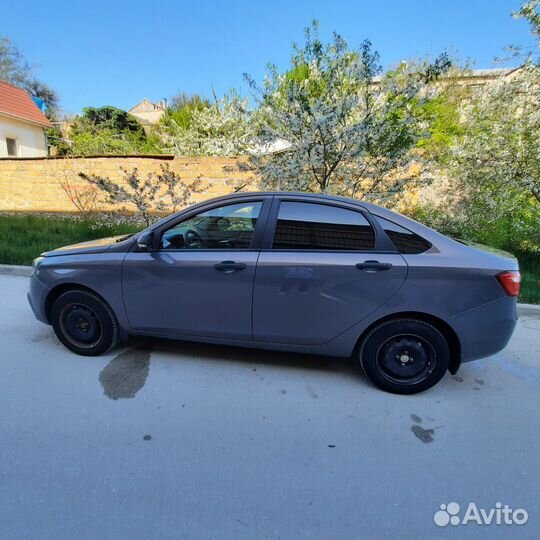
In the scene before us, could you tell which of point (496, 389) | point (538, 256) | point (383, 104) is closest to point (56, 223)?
point (383, 104)

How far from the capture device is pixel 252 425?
7.26 ft

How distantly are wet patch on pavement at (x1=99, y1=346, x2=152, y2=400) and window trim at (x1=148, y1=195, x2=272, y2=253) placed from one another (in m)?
1.03

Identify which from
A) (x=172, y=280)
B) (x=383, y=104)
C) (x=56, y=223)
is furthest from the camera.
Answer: (x=56, y=223)

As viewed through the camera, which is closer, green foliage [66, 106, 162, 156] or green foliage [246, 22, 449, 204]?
green foliage [246, 22, 449, 204]

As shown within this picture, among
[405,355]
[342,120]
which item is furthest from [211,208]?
[342,120]

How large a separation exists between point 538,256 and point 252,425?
627 centimetres

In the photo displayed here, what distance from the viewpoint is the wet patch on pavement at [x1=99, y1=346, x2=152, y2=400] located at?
252 cm

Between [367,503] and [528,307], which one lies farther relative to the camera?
[528,307]

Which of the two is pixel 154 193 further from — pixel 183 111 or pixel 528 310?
pixel 183 111

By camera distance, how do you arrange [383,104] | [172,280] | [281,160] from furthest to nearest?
[281,160] → [383,104] → [172,280]

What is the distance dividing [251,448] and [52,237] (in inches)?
272

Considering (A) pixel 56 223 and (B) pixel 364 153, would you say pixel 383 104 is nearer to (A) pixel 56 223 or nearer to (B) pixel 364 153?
(B) pixel 364 153

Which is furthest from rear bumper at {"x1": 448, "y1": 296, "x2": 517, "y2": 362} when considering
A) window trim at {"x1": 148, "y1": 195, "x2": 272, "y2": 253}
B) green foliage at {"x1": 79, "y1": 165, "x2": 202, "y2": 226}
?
green foliage at {"x1": 79, "y1": 165, "x2": 202, "y2": 226}

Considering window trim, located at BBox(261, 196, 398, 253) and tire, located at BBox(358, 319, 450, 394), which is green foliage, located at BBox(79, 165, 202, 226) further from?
tire, located at BBox(358, 319, 450, 394)
